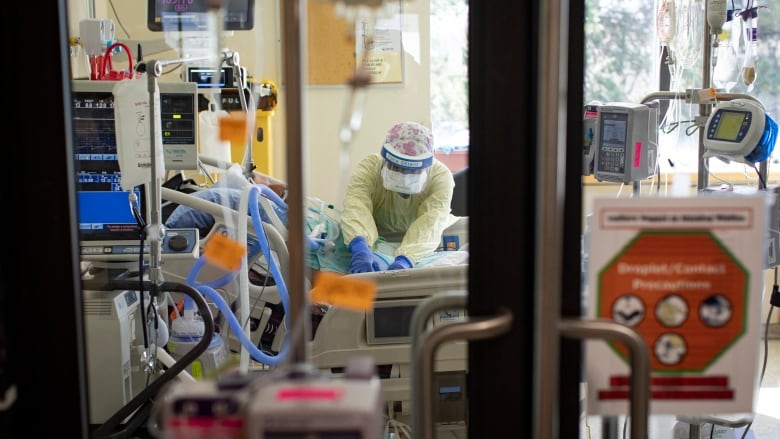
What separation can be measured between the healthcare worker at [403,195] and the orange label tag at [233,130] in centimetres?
246

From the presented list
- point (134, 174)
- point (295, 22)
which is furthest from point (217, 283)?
point (295, 22)

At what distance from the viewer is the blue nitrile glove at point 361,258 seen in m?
3.43

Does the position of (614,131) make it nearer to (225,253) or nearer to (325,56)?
(225,253)

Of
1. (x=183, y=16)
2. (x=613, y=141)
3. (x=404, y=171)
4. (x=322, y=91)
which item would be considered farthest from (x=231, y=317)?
(x=322, y=91)

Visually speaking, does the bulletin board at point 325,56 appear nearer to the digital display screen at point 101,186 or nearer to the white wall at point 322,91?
the white wall at point 322,91

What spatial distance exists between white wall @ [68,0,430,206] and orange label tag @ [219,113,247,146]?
140 inches

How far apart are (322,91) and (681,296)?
→ 14.4ft

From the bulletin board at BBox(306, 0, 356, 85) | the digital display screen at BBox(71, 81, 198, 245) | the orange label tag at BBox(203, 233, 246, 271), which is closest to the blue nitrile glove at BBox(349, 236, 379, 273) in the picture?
the digital display screen at BBox(71, 81, 198, 245)

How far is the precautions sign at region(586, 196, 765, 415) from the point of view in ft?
3.43

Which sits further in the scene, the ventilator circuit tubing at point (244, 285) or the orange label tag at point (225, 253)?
the ventilator circuit tubing at point (244, 285)

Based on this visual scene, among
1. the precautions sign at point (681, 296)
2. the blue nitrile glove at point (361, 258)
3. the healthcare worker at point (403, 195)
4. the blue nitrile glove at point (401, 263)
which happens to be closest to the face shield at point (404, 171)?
the healthcare worker at point (403, 195)

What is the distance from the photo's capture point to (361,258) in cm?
347

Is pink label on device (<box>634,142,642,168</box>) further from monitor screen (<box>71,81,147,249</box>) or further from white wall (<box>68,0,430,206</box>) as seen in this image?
white wall (<box>68,0,430,206</box>)

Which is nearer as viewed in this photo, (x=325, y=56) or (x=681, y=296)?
(x=681, y=296)
